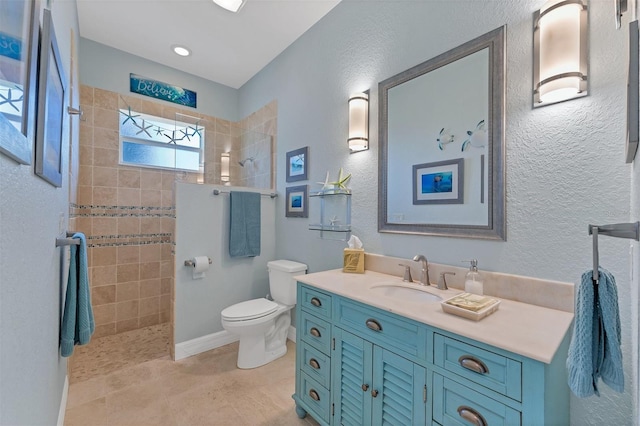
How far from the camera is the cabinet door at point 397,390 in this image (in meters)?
1.11

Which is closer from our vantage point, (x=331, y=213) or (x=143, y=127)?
(x=331, y=213)

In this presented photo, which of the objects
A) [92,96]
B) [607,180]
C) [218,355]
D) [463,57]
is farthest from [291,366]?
[92,96]

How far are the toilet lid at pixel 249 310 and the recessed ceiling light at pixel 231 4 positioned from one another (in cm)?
251

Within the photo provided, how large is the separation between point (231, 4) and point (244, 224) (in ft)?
6.26

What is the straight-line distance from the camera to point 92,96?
2.80 metres

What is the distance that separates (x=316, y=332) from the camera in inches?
63.3

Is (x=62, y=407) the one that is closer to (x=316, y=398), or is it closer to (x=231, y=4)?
(x=316, y=398)

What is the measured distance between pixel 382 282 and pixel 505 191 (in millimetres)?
827

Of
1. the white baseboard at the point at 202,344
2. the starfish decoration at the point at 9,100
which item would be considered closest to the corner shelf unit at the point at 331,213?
the white baseboard at the point at 202,344

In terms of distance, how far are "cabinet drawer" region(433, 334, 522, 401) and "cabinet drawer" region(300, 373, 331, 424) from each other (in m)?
0.78

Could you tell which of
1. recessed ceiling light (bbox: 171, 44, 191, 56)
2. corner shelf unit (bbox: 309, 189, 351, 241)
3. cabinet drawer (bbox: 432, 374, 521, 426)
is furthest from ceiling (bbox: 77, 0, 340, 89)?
cabinet drawer (bbox: 432, 374, 521, 426)

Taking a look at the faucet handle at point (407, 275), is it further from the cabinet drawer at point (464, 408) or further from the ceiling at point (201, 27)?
the ceiling at point (201, 27)

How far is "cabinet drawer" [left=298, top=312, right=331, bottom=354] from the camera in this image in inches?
60.7

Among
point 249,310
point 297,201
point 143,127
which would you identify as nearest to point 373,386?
point 249,310
